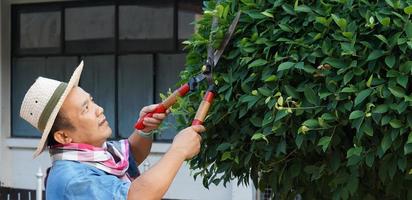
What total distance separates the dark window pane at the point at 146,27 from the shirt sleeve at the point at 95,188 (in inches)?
190

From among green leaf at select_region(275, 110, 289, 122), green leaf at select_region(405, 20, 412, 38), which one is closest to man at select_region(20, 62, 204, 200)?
green leaf at select_region(275, 110, 289, 122)

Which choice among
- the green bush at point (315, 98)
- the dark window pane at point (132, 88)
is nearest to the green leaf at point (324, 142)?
the green bush at point (315, 98)

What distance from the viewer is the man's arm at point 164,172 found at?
2.02 meters

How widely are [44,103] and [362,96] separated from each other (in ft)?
3.55

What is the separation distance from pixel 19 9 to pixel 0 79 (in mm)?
883

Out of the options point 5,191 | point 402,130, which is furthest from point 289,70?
point 5,191

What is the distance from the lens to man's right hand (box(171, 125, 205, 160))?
211 cm

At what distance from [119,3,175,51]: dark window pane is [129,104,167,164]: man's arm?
4.21 metres

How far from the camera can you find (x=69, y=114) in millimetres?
2268

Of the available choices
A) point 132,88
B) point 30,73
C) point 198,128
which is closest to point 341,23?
point 198,128

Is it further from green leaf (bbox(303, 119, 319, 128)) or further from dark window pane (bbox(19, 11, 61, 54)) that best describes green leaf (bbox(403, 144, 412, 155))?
dark window pane (bbox(19, 11, 61, 54))

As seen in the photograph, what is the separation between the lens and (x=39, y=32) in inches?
301

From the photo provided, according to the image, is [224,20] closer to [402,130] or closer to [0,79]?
[402,130]

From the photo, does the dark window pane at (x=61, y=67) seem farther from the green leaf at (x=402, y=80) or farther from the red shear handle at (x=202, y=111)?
the green leaf at (x=402, y=80)
